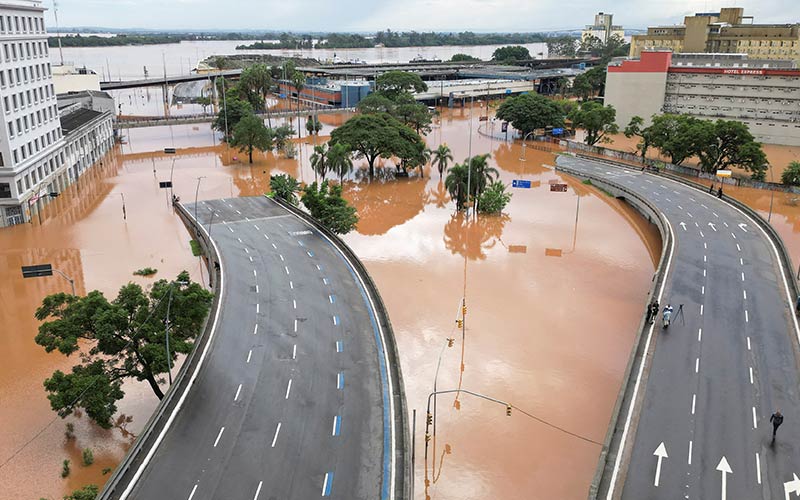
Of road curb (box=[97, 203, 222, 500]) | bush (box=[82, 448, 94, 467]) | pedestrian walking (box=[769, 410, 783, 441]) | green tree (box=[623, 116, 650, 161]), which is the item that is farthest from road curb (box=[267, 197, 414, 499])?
green tree (box=[623, 116, 650, 161])

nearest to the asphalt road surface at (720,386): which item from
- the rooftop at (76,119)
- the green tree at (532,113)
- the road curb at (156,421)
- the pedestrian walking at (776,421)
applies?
the pedestrian walking at (776,421)

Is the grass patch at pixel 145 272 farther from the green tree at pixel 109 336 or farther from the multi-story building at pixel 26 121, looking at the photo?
the multi-story building at pixel 26 121

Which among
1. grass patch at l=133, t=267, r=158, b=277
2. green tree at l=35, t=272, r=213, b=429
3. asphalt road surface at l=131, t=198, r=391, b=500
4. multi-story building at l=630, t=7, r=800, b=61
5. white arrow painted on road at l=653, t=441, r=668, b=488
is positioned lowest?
grass patch at l=133, t=267, r=158, b=277

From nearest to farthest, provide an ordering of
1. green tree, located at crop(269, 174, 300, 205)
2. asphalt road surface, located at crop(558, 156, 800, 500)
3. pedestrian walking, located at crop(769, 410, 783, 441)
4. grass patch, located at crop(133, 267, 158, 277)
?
asphalt road surface, located at crop(558, 156, 800, 500), pedestrian walking, located at crop(769, 410, 783, 441), grass patch, located at crop(133, 267, 158, 277), green tree, located at crop(269, 174, 300, 205)

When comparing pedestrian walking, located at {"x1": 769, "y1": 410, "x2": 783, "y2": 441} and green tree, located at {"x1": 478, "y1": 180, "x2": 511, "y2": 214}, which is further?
green tree, located at {"x1": 478, "y1": 180, "x2": 511, "y2": 214}

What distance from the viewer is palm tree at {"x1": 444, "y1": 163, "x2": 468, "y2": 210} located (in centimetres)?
6272

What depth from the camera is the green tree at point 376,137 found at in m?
73.8

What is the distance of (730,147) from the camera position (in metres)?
73.1

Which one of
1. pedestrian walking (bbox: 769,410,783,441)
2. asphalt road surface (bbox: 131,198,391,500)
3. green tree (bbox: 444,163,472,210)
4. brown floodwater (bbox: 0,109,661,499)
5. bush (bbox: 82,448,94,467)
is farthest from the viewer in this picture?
green tree (bbox: 444,163,472,210)

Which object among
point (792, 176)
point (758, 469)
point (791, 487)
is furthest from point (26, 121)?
point (792, 176)

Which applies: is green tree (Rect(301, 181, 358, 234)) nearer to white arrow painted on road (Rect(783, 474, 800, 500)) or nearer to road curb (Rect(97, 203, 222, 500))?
road curb (Rect(97, 203, 222, 500))

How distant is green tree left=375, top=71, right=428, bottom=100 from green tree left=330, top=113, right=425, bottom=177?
5467 cm

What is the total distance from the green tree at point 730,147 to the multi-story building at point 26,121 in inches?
2904

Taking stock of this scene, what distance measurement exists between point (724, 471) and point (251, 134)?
7301 cm
